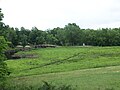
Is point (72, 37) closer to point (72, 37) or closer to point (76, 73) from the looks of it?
point (72, 37)

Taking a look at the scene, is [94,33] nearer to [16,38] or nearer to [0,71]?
[16,38]

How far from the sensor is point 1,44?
33.1 m

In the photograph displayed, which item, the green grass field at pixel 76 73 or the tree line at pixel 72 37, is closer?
the green grass field at pixel 76 73

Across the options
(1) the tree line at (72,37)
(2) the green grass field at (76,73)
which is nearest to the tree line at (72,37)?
(1) the tree line at (72,37)

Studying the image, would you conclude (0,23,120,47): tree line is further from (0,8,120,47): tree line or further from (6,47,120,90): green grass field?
(6,47,120,90): green grass field

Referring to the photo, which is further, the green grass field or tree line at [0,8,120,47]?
tree line at [0,8,120,47]

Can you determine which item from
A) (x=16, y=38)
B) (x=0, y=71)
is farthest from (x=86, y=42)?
(x=0, y=71)

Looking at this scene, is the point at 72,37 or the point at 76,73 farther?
the point at 72,37

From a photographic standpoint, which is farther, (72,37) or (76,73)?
(72,37)

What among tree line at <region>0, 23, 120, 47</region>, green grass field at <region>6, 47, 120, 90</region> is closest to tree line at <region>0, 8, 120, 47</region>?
tree line at <region>0, 23, 120, 47</region>

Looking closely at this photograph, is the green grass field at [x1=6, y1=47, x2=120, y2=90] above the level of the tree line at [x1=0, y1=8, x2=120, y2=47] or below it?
below

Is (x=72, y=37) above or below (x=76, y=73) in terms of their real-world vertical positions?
above

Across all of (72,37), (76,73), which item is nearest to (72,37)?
(72,37)

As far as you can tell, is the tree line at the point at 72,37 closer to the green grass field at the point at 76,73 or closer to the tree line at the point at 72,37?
the tree line at the point at 72,37
